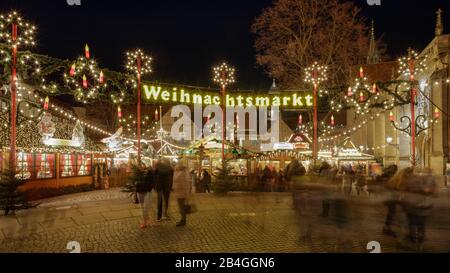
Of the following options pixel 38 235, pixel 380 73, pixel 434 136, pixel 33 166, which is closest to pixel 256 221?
pixel 38 235

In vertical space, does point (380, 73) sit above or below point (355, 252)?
above

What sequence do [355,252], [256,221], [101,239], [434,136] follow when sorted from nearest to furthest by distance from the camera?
[355,252] → [101,239] → [256,221] → [434,136]

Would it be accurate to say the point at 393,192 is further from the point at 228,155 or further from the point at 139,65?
the point at 228,155

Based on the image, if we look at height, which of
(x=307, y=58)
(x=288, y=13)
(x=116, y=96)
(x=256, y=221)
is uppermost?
(x=288, y=13)

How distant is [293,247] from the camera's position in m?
8.05

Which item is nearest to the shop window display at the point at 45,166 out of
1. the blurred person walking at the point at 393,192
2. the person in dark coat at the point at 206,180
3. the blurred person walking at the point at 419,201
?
the person in dark coat at the point at 206,180

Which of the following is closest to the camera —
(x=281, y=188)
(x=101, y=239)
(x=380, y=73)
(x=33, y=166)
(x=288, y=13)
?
(x=101, y=239)

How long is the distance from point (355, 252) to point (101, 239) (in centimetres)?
520

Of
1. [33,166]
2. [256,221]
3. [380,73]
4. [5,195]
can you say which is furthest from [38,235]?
[380,73]

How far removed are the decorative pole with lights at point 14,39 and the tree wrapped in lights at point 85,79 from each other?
91.5 inches

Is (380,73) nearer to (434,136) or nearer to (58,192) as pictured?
(434,136)

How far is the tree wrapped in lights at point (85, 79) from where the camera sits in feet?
Answer: 54.9

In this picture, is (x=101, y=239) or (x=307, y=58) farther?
(x=307, y=58)

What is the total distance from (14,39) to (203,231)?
852cm
